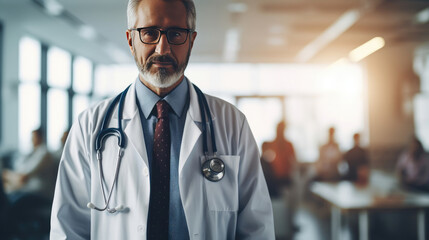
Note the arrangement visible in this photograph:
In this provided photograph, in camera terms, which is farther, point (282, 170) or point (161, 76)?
point (282, 170)

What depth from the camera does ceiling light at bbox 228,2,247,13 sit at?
4.61 meters

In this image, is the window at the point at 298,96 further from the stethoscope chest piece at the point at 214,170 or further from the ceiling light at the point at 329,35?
the stethoscope chest piece at the point at 214,170

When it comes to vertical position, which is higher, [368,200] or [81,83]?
[81,83]

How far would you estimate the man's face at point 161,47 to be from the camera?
1.11m

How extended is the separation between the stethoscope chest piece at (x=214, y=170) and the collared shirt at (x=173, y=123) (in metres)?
0.10

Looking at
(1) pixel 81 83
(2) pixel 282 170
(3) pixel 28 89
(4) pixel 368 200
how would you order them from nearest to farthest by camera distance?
1. (4) pixel 368 200
2. (2) pixel 282 170
3. (3) pixel 28 89
4. (1) pixel 81 83

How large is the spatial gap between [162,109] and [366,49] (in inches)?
271

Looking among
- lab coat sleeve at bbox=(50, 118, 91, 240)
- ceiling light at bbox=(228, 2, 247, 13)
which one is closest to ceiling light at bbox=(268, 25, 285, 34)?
ceiling light at bbox=(228, 2, 247, 13)

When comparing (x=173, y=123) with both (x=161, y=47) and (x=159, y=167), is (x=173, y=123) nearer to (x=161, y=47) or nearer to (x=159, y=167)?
(x=159, y=167)

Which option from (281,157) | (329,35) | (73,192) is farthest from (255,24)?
(73,192)

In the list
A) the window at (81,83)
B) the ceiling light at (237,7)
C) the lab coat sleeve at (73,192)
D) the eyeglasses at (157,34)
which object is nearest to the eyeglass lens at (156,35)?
the eyeglasses at (157,34)

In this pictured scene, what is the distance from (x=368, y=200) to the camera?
324 centimetres

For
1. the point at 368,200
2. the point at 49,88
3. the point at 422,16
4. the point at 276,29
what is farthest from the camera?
the point at 49,88

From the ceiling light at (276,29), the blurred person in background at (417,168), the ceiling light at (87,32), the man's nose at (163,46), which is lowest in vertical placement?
the blurred person in background at (417,168)
